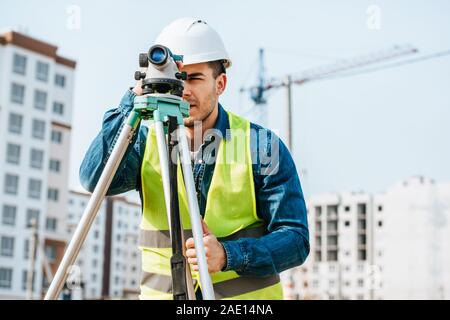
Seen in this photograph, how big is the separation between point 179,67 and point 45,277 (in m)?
55.1

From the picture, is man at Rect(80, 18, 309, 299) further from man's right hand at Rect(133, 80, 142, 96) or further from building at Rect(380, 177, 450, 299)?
building at Rect(380, 177, 450, 299)

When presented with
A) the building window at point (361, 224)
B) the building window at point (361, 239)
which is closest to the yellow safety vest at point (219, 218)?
the building window at point (361, 224)

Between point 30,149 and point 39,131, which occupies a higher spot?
point 39,131

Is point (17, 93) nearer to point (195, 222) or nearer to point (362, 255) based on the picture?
point (362, 255)

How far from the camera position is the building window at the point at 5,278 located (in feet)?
151

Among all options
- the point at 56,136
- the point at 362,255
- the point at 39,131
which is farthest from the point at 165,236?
the point at 362,255

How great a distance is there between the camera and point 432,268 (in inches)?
2891

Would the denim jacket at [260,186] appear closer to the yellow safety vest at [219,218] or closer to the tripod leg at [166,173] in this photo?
the yellow safety vest at [219,218]

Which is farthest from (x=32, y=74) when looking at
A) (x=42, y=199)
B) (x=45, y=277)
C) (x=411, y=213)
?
(x=411, y=213)

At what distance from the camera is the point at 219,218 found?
2350mm

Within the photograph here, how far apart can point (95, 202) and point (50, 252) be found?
164ft

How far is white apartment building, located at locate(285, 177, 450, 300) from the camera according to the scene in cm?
7112

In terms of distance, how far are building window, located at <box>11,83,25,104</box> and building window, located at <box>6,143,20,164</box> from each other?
92.5 inches

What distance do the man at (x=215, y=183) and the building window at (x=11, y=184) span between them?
4595 centimetres
